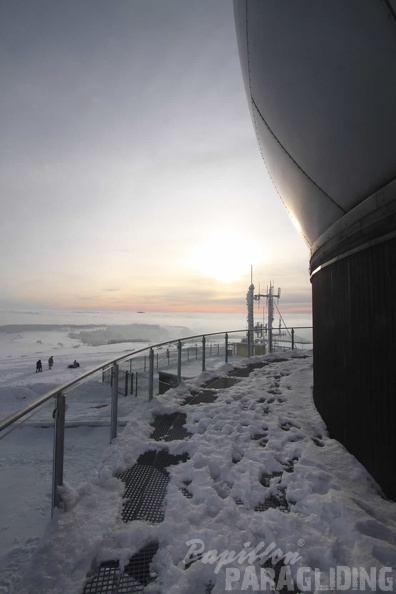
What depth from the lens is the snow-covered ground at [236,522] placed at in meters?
Answer: 1.66

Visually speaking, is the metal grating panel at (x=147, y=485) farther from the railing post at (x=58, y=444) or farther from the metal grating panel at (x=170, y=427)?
the railing post at (x=58, y=444)

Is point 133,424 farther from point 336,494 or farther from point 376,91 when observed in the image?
point 376,91

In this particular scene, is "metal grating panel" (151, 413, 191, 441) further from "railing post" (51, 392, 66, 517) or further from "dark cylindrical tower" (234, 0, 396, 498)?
"dark cylindrical tower" (234, 0, 396, 498)

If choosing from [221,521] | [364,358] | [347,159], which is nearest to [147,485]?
[221,521]

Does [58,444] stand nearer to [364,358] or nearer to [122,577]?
[122,577]

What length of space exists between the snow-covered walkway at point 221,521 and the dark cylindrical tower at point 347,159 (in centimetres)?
56

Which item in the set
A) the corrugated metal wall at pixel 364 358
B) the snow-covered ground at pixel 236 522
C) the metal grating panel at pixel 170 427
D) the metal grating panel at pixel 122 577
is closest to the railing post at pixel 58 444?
the snow-covered ground at pixel 236 522

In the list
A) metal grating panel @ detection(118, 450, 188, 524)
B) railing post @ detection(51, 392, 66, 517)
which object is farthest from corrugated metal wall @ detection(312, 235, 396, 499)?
railing post @ detection(51, 392, 66, 517)

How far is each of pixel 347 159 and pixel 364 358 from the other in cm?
193

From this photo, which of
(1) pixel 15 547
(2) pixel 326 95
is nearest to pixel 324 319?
(2) pixel 326 95

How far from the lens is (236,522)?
2094 millimetres

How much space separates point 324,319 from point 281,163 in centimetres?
232

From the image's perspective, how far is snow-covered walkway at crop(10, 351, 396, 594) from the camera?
165 centimetres

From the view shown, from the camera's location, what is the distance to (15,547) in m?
3.23
